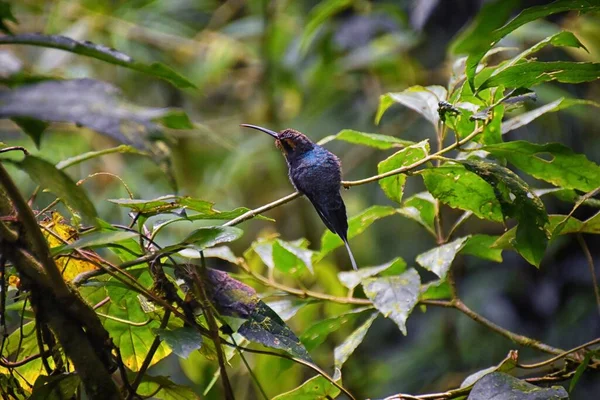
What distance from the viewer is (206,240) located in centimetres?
82

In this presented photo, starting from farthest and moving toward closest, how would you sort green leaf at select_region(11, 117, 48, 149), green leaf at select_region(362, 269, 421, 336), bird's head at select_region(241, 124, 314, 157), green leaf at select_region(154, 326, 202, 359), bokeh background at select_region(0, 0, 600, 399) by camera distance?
1. bokeh background at select_region(0, 0, 600, 399)
2. bird's head at select_region(241, 124, 314, 157)
3. green leaf at select_region(362, 269, 421, 336)
4. green leaf at select_region(154, 326, 202, 359)
5. green leaf at select_region(11, 117, 48, 149)

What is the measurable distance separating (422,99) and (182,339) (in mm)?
632

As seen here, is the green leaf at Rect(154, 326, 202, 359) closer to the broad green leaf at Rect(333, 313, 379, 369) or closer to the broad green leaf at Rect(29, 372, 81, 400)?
the broad green leaf at Rect(29, 372, 81, 400)

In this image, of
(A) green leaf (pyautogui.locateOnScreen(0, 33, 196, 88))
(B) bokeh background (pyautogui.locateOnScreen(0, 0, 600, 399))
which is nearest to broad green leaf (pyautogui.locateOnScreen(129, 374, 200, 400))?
(A) green leaf (pyautogui.locateOnScreen(0, 33, 196, 88))

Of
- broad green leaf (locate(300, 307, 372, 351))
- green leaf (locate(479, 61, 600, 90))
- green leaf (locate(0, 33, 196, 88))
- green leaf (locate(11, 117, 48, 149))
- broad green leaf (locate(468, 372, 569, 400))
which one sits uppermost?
green leaf (locate(0, 33, 196, 88))

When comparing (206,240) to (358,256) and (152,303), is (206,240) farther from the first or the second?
(358,256)

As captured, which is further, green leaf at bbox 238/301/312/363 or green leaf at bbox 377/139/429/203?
green leaf at bbox 377/139/429/203

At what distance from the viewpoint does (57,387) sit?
855 mm

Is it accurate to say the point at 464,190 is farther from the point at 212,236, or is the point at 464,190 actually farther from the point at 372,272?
the point at 212,236

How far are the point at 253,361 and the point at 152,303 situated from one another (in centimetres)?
170

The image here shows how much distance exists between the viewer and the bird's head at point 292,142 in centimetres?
139

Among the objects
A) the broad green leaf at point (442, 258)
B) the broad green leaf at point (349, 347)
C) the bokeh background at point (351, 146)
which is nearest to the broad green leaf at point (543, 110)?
the broad green leaf at point (442, 258)

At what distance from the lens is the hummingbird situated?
3.73 feet

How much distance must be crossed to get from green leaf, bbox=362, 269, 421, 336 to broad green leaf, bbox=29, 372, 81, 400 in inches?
17.4
